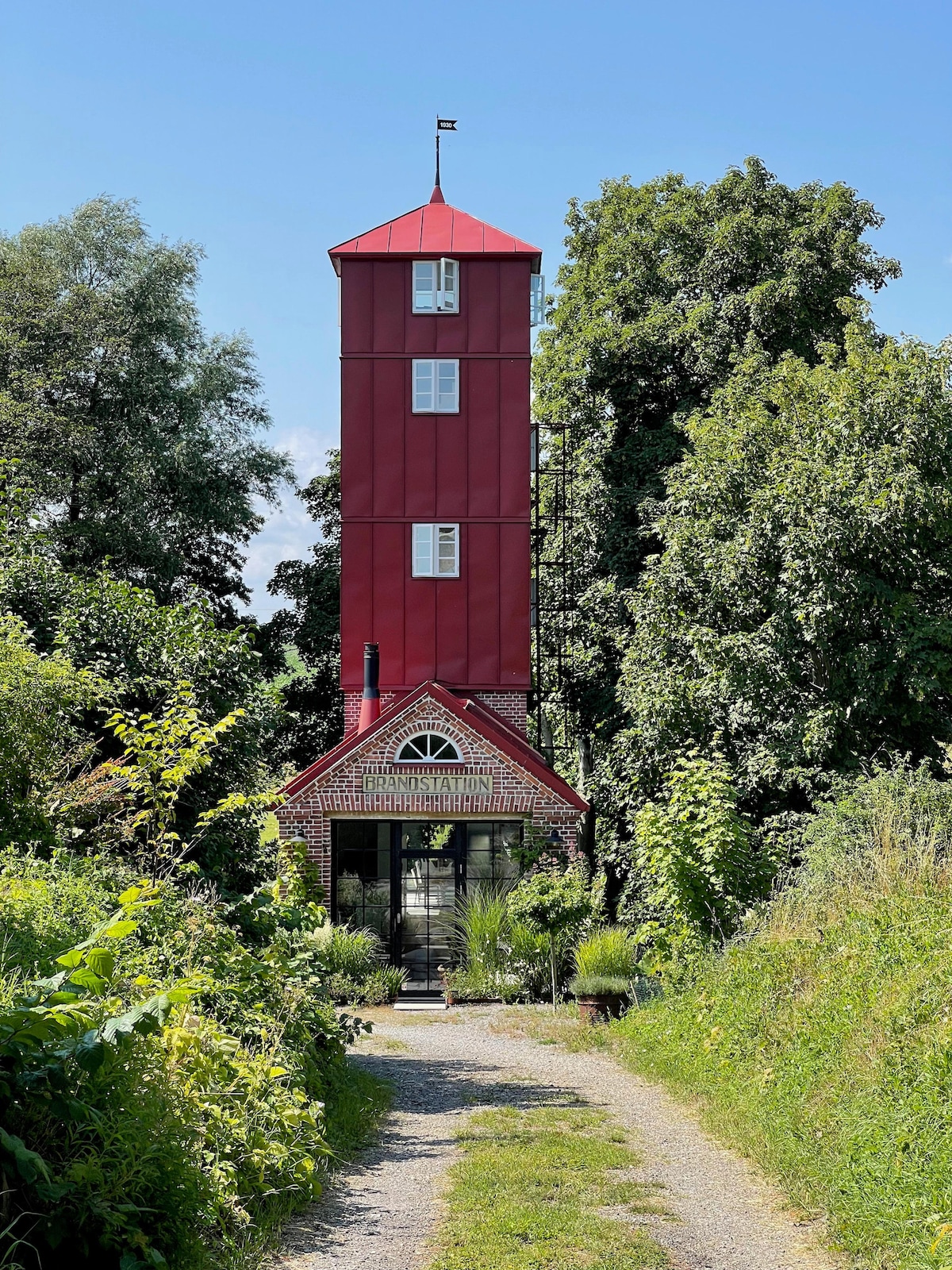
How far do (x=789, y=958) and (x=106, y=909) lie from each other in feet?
17.5

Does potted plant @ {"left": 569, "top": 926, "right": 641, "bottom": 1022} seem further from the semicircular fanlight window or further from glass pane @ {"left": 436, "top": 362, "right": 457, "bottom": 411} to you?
glass pane @ {"left": 436, "top": 362, "right": 457, "bottom": 411}

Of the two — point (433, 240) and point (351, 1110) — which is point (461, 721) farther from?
point (351, 1110)

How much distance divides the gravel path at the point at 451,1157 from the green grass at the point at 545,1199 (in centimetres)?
15

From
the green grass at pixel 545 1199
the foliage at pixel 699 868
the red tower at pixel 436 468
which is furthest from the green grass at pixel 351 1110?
the red tower at pixel 436 468

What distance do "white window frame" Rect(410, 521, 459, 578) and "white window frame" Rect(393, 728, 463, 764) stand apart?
3504 mm

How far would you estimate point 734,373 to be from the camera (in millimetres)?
23219

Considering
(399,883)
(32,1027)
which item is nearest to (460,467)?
(399,883)

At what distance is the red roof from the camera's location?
22969 mm

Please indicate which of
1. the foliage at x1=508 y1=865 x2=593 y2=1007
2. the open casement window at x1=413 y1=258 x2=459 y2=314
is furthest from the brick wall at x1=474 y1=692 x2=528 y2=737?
the open casement window at x1=413 y1=258 x2=459 y2=314

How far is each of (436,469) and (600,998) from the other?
10485mm

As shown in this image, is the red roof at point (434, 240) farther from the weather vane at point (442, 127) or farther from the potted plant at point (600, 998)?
the potted plant at point (600, 998)

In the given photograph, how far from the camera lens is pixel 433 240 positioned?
2339 centimetres

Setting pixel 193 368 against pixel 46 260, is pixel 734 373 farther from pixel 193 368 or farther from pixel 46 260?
pixel 46 260

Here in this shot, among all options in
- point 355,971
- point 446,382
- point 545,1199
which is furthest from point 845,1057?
point 446,382
